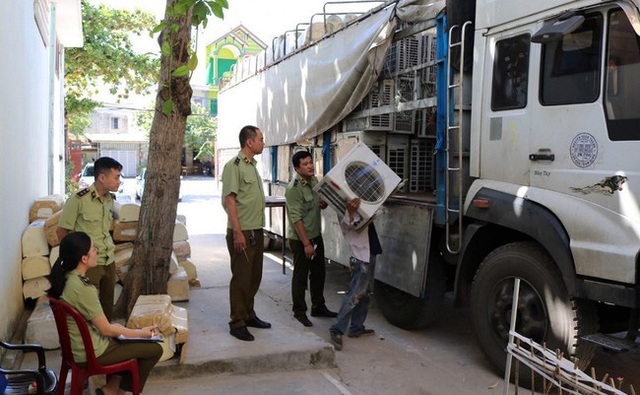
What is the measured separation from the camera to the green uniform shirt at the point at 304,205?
17.9 feet

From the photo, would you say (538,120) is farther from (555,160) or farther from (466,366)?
(466,366)

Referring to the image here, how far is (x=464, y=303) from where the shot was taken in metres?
4.83

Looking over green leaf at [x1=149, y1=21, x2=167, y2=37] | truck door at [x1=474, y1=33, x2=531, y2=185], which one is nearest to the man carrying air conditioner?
truck door at [x1=474, y1=33, x2=531, y2=185]

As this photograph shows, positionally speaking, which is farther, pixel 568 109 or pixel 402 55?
pixel 402 55

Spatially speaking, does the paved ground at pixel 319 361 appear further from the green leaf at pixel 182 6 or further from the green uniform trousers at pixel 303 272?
the green leaf at pixel 182 6

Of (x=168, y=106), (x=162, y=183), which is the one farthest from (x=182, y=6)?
(x=162, y=183)

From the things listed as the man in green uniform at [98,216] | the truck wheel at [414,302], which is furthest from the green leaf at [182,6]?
the truck wheel at [414,302]

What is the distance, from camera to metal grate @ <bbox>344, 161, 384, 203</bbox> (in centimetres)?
507

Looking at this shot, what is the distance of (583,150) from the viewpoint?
3725 mm

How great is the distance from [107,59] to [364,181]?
40.2 ft

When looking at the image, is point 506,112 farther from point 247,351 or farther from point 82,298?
point 82,298

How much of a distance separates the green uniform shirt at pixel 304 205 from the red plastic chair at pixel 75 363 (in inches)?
97.8

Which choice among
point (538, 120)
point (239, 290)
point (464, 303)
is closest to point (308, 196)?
point (239, 290)

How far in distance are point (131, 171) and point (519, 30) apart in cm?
4311
